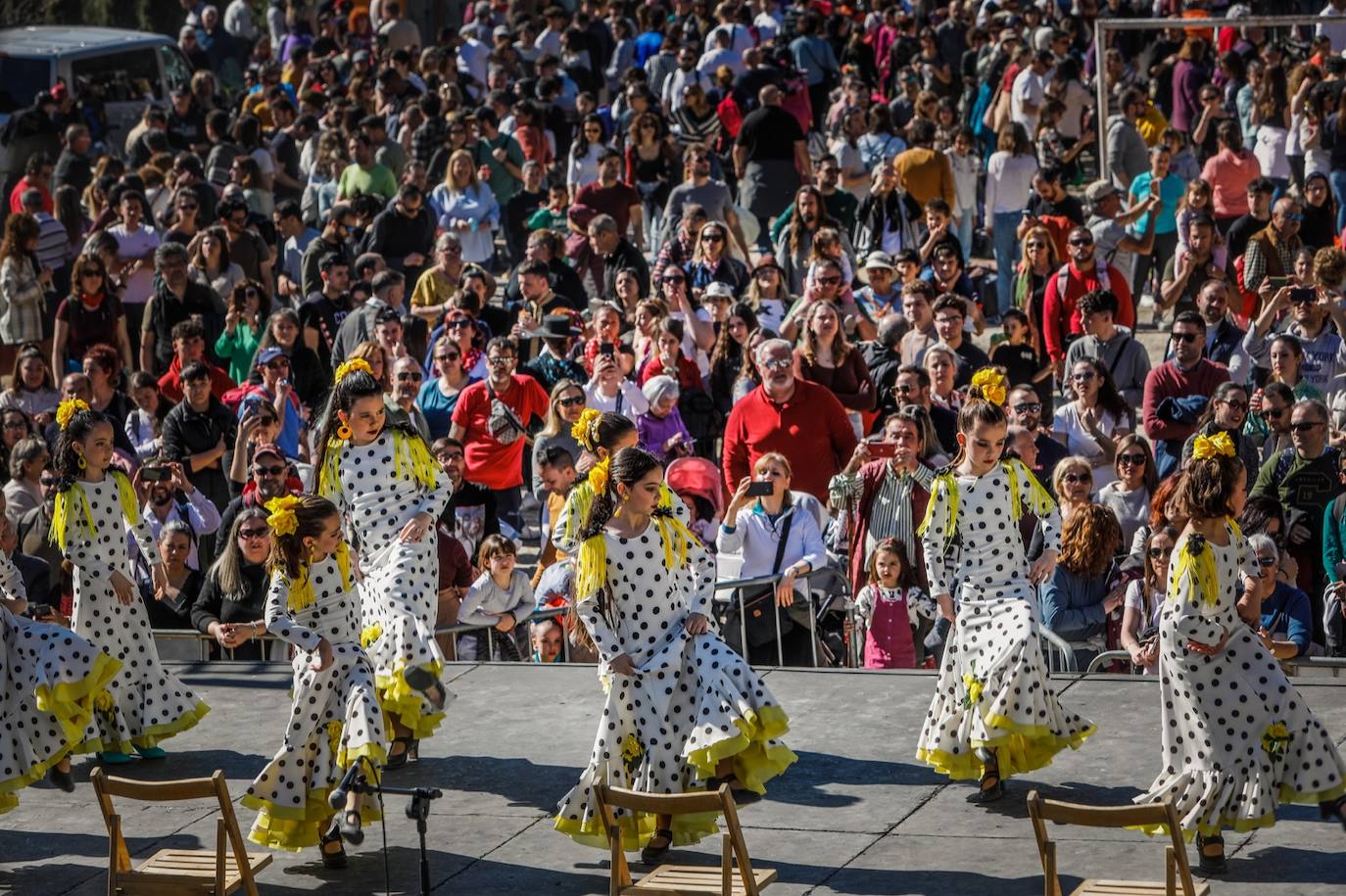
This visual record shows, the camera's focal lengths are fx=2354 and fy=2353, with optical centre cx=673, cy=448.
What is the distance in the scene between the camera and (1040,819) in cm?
821

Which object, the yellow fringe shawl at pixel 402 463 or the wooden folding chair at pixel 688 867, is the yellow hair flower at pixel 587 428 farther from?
the wooden folding chair at pixel 688 867

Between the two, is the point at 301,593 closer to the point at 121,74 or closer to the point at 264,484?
the point at 264,484

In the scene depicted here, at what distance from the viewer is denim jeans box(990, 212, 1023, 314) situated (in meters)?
19.3

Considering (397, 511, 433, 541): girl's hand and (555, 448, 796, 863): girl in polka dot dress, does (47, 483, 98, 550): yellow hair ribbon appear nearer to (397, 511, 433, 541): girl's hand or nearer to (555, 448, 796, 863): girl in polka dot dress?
(397, 511, 433, 541): girl's hand

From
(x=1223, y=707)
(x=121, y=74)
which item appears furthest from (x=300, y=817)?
(x=121, y=74)

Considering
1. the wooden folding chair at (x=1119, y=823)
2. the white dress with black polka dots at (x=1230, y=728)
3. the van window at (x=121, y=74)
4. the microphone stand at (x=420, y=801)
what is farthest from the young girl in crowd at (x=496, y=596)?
the van window at (x=121, y=74)

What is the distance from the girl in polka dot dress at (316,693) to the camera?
9711mm

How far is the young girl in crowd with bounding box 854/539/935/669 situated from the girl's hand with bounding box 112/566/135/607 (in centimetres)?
366

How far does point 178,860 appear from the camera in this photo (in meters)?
9.14

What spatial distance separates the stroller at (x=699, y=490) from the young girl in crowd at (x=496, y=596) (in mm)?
1110

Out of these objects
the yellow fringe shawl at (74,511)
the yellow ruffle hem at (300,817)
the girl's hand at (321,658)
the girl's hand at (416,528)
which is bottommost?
the yellow ruffle hem at (300,817)

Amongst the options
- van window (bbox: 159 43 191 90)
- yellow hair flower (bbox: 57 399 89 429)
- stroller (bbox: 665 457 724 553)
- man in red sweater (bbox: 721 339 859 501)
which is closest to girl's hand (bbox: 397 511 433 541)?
yellow hair flower (bbox: 57 399 89 429)

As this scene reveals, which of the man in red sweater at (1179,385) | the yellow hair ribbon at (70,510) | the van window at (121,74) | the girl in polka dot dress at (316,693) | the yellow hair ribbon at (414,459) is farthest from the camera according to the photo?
the van window at (121,74)

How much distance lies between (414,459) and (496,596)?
2.07 metres
